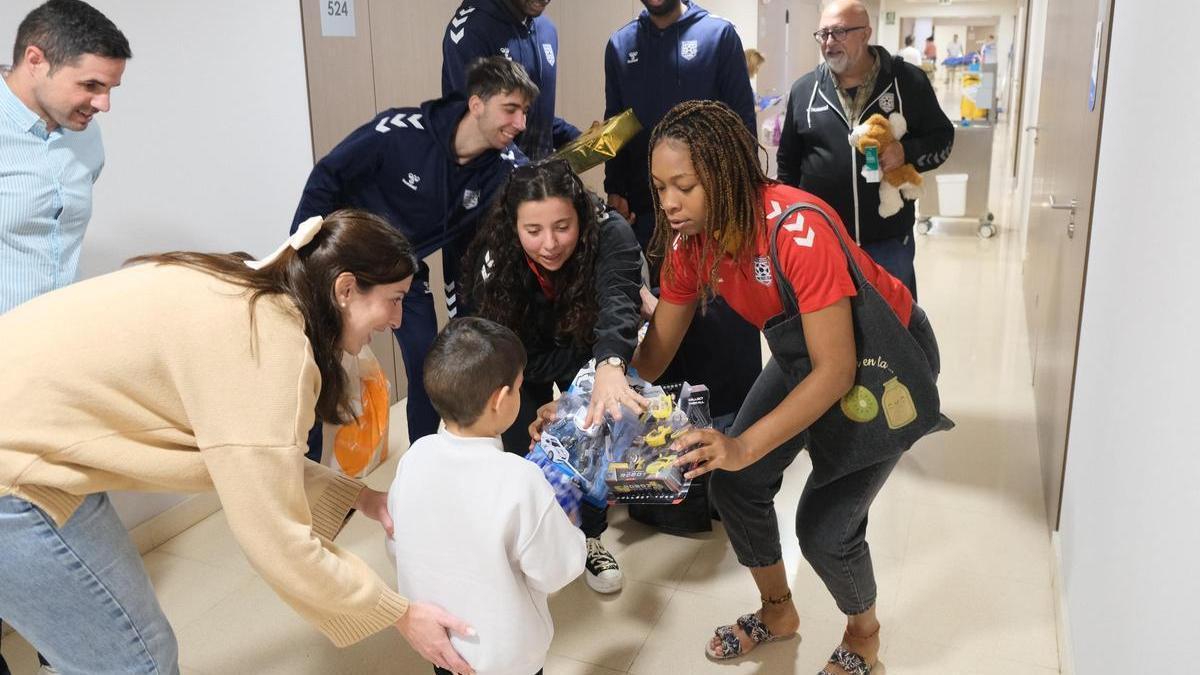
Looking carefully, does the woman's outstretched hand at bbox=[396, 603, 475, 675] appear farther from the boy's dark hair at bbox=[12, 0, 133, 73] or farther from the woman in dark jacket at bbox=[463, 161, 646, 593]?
the boy's dark hair at bbox=[12, 0, 133, 73]

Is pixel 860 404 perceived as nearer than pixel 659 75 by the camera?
Yes

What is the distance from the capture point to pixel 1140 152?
5.57 feet

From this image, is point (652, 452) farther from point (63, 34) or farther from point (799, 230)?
point (63, 34)

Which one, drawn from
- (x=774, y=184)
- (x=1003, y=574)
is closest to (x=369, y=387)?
(x=774, y=184)

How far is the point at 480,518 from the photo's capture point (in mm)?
1544

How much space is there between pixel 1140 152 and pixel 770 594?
1.28 metres

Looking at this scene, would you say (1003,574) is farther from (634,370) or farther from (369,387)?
(369,387)

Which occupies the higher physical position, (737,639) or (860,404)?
(860,404)

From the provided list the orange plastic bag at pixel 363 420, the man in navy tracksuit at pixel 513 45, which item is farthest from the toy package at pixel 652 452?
the man in navy tracksuit at pixel 513 45

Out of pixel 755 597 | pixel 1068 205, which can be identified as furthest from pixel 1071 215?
pixel 755 597

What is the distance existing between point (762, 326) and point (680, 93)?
1494 mm

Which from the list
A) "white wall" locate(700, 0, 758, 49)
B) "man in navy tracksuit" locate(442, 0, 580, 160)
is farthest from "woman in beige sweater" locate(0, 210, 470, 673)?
"white wall" locate(700, 0, 758, 49)

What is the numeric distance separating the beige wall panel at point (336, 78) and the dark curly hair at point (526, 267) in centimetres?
141

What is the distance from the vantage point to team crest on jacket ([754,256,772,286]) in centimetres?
181
